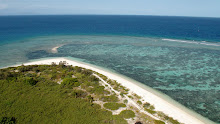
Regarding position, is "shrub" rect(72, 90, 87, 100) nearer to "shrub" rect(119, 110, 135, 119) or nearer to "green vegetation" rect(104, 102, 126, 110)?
"green vegetation" rect(104, 102, 126, 110)

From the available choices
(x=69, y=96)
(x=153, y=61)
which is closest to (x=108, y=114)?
(x=69, y=96)

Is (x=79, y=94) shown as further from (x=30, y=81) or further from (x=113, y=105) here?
(x=30, y=81)

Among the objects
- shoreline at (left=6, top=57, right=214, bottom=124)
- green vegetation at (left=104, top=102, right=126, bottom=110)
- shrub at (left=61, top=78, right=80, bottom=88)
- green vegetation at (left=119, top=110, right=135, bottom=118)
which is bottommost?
shoreline at (left=6, top=57, right=214, bottom=124)

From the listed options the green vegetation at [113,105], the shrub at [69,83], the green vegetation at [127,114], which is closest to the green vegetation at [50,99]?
the shrub at [69,83]

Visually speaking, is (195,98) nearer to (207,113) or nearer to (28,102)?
(207,113)

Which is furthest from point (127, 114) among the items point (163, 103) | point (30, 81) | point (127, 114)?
point (30, 81)

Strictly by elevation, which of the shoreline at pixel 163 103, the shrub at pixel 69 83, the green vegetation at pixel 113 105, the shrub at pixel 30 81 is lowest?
the shoreline at pixel 163 103

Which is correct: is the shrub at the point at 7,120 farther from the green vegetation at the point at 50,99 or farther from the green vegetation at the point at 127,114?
the green vegetation at the point at 127,114

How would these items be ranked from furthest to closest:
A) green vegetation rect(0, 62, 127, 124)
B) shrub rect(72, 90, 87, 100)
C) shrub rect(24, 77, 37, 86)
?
1. shrub rect(24, 77, 37, 86)
2. shrub rect(72, 90, 87, 100)
3. green vegetation rect(0, 62, 127, 124)

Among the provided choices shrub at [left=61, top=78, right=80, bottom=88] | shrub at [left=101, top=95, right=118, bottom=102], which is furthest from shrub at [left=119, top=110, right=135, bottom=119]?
shrub at [left=61, top=78, right=80, bottom=88]
